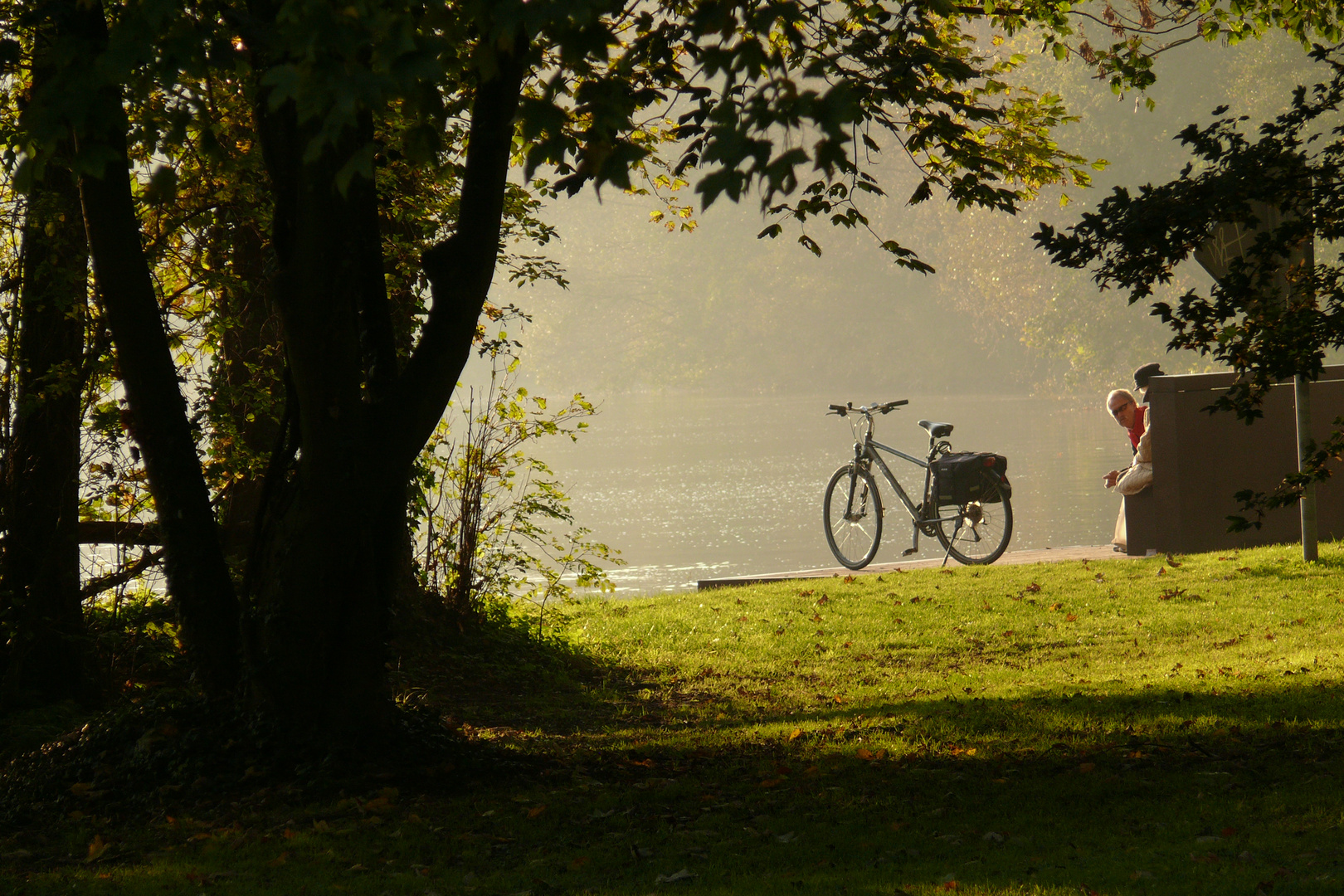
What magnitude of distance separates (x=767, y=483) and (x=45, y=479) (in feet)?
58.8

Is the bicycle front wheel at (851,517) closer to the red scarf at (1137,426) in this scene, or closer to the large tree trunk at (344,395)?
the red scarf at (1137,426)

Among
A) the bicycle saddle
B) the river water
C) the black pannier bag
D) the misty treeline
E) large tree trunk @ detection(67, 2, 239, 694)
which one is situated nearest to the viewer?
the misty treeline

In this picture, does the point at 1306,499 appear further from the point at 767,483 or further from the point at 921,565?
the point at 767,483

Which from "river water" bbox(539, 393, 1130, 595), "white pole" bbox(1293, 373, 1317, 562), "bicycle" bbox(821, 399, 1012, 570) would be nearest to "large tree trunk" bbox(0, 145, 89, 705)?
"river water" bbox(539, 393, 1130, 595)

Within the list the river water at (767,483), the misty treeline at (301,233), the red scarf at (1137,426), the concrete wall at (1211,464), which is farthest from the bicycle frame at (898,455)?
the misty treeline at (301,233)

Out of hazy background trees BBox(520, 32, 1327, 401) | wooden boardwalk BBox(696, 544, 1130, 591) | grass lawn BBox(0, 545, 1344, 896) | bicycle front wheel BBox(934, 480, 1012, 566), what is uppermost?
hazy background trees BBox(520, 32, 1327, 401)

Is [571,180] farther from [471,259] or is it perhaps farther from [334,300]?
[334,300]

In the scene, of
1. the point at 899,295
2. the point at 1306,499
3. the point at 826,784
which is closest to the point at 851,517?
the point at 1306,499

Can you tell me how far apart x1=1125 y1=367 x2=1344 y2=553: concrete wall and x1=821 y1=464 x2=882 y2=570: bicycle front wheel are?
98.8 inches

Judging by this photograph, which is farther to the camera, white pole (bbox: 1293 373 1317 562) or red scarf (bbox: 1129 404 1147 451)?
red scarf (bbox: 1129 404 1147 451)

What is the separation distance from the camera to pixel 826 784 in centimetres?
499

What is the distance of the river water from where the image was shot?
15828 mm

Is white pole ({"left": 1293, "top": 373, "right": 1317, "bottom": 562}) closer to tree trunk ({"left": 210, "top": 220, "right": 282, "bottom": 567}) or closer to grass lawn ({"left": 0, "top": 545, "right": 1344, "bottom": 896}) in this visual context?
grass lawn ({"left": 0, "top": 545, "right": 1344, "bottom": 896})

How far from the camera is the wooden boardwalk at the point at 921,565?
38.5ft
